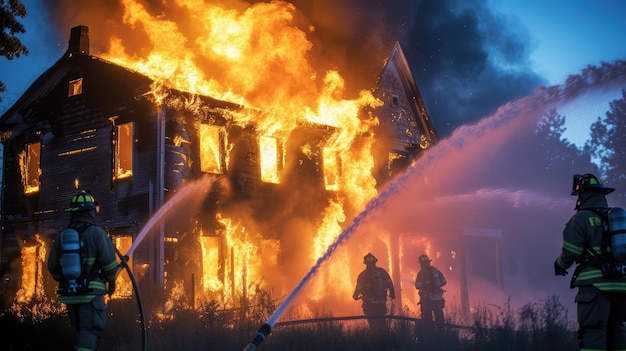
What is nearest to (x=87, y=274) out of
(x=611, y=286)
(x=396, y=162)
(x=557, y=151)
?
(x=611, y=286)

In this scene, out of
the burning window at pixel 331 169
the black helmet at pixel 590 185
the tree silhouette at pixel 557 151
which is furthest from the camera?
the tree silhouette at pixel 557 151

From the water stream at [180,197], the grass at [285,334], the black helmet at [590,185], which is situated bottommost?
the grass at [285,334]

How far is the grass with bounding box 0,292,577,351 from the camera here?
9.48m

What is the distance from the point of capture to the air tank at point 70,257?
7.19 metres

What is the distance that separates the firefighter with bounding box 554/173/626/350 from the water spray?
323 cm

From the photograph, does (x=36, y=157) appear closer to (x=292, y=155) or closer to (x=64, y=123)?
(x=64, y=123)

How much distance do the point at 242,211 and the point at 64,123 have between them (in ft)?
20.7

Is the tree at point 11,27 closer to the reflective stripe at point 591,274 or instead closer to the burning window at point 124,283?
the burning window at point 124,283

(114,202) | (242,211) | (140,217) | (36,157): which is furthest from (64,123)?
(242,211)

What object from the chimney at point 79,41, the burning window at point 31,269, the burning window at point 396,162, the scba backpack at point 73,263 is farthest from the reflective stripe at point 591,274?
the chimney at point 79,41

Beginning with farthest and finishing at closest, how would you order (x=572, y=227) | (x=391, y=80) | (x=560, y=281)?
(x=560, y=281) < (x=391, y=80) < (x=572, y=227)

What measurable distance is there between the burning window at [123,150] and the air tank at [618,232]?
13325 mm

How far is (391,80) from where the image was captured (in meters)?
A: 24.1

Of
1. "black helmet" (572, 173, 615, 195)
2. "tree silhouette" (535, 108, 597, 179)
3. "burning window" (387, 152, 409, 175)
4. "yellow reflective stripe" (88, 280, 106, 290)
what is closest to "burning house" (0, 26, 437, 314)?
"burning window" (387, 152, 409, 175)
